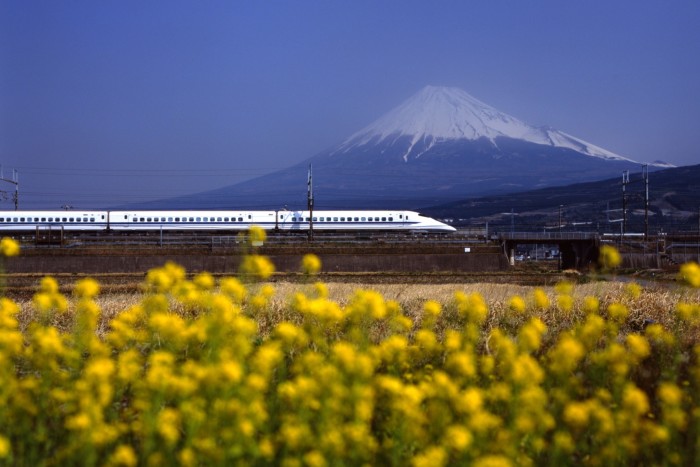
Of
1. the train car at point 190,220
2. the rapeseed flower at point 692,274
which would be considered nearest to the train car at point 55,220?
the train car at point 190,220

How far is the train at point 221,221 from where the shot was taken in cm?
5331

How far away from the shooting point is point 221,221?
177 ft

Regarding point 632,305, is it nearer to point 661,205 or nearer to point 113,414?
point 113,414

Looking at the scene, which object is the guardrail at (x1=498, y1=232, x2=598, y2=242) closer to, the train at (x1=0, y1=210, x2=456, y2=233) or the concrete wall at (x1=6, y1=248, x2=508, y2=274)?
the concrete wall at (x1=6, y1=248, x2=508, y2=274)

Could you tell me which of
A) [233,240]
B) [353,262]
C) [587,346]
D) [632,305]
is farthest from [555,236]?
[587,346]

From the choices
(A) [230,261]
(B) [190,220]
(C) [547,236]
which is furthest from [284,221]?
(C) [547,236]

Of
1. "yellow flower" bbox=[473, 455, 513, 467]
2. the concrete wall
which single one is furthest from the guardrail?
"yellow flower" bbox=[473, 455, 513, 467]

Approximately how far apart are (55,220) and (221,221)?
488 inches

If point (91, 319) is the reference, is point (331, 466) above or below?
below

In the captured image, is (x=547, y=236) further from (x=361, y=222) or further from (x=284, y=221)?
(x=284, y=221)

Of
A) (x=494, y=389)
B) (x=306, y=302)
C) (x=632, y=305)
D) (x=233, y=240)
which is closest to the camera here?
(x=494, y=389)

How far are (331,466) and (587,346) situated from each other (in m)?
3.14

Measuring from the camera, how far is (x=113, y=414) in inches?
210

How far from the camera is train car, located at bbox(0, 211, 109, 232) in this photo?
54.1 metres
